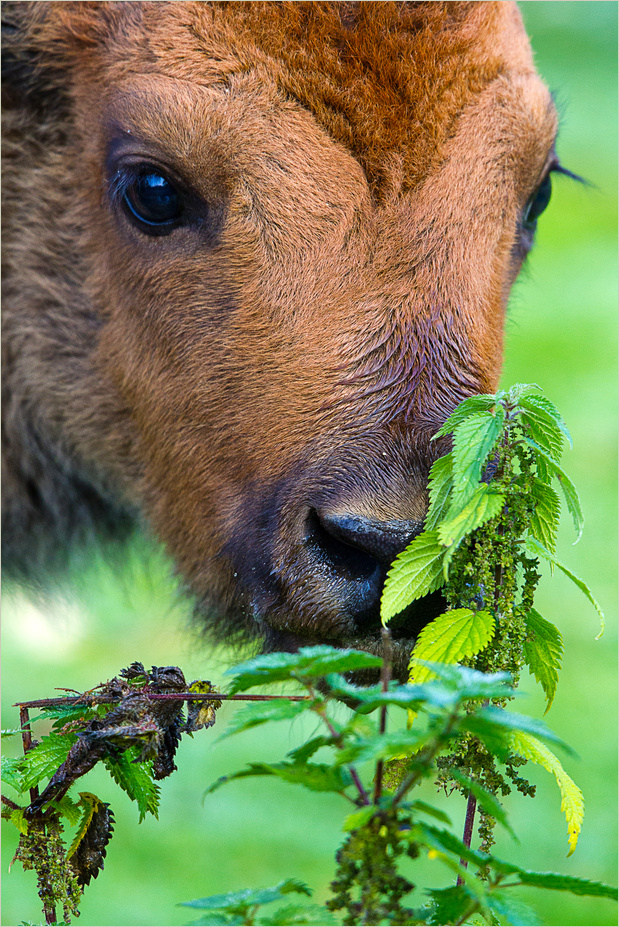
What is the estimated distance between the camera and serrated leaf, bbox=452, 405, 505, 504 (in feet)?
7.04

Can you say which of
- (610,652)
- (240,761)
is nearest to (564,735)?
(610,652)

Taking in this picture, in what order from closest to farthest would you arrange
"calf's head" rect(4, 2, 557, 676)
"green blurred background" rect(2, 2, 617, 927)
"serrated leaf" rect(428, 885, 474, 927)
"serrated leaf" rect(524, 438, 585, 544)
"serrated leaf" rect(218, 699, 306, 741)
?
"serrated leaf" rect(218, 699, 306, 741) → "serrated leaf" rect(428, 885, 474, 927) → "serrated leaf" rect(524, 438, 585, 544) → "calf's head" rect(4, 2, 557, 676) → "green blurred background" rect(2, 2, 617, 927)

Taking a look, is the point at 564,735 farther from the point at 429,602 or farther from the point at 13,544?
the point at 429,602

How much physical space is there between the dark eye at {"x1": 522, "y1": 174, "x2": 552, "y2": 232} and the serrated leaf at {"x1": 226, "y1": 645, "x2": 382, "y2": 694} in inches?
111

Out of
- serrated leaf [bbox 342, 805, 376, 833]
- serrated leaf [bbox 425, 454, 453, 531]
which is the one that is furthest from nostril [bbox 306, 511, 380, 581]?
serrated leaf [bbox 342, 805, 376, 833]

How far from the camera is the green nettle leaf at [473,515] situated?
2068mm

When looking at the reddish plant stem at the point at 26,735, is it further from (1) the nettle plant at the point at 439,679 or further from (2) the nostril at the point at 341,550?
Answer: (2) the nostril at the point at 341,550

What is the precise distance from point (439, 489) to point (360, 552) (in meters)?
0.51

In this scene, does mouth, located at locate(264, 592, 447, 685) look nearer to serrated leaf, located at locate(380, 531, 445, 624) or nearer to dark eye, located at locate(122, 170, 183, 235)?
serrated leaf, located at locate(380, 531, 445, 624)

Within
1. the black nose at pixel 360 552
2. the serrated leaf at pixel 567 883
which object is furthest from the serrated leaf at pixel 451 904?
the black nose at pixel 360 552

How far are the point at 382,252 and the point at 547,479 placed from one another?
127cm

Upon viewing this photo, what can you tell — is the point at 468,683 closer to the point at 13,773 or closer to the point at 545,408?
the point at 545,408

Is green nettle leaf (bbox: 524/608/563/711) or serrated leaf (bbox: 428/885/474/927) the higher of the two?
green nettle leaf (bbox: 524/608/563/711)

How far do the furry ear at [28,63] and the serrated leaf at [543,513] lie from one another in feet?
9.38
